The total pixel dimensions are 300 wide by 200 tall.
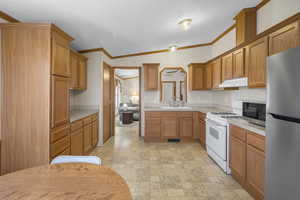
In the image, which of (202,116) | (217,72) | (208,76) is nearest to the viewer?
(217,72)

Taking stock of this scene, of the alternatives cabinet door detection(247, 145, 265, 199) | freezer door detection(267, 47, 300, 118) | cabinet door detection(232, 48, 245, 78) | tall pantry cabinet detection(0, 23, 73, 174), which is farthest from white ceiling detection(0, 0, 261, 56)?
cabinet door detection(247, 145, 265, 199)

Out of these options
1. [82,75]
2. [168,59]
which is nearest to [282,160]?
[82,75]

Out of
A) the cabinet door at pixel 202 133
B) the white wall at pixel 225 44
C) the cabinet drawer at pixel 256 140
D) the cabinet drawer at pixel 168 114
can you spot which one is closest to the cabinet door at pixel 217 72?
the white wall at pixel 225 44

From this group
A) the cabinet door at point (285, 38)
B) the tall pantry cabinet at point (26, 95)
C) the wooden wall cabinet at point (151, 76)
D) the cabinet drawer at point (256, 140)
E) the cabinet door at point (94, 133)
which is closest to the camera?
the cabinet door at point (285, 38)

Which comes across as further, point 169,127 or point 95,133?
point 169,127

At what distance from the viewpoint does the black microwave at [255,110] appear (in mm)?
2265

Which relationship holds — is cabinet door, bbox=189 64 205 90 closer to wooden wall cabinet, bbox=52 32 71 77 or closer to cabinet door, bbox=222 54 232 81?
cabinet door, bbox=222 54 232 81

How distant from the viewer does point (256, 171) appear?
1973 mm

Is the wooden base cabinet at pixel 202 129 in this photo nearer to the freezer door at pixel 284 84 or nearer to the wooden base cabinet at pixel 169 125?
the wooden base cabinet at pixel 169 125

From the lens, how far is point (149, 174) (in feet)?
8.93

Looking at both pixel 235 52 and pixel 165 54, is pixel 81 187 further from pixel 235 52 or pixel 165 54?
pixel 165 54

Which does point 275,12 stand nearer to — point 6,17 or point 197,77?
point 197,77

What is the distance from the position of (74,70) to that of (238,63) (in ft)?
10.5

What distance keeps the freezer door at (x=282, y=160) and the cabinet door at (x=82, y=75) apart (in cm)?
354
